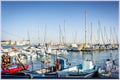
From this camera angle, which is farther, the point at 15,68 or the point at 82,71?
the point at 15,68

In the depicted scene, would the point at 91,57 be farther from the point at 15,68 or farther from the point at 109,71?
the point at 15,68

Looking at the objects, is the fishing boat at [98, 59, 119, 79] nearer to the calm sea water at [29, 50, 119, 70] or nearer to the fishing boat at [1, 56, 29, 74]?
the calm sea water at [29, 50, 119, 70]

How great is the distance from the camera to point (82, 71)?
14.9ft

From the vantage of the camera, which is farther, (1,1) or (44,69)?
(44,69)

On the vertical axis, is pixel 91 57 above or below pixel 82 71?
above

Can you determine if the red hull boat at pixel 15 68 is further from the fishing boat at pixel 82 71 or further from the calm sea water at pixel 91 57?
the fishing boat at pixel 82 71

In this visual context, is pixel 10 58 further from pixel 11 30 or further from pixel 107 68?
pixel 107 68

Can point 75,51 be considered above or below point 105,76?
above

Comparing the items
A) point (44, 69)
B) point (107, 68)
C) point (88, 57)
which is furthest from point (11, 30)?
point (107, 68)

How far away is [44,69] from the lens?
15.3ft

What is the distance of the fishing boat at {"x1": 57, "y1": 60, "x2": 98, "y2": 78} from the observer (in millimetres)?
4520

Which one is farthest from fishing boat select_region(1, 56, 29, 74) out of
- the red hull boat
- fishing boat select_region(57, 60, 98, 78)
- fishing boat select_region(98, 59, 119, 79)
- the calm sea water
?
fishing boat select_region(98, 59, 119, 79)

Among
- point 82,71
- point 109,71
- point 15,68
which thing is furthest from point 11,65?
point 109,71

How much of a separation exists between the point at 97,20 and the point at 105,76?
848 millimetres
